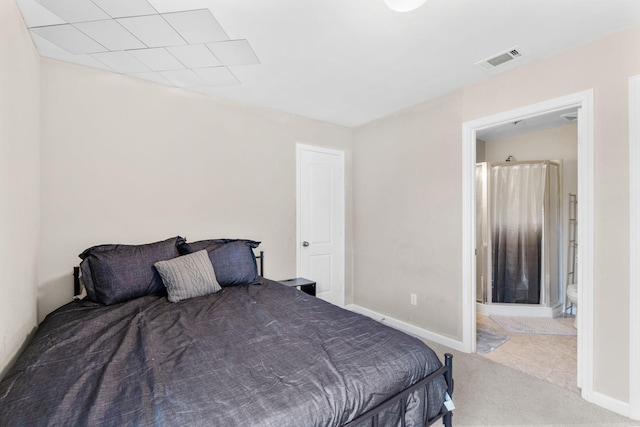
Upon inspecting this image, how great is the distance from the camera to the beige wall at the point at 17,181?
4.77ft

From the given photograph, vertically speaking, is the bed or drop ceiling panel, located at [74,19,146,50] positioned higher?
drop ceiling panel, located at [74,19,146,50]

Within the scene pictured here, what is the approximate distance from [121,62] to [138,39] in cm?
42

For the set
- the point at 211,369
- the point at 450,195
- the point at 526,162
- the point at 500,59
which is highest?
the point at 500,59

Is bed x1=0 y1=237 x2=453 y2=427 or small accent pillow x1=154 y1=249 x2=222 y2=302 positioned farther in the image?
small accent pillow x1=154 y1=249 x2=222 y2=302

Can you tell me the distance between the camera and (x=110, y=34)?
198cm

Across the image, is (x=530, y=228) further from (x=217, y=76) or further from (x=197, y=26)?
(x=197, y=26)

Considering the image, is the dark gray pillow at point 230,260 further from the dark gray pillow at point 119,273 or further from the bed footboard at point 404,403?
the bed footboard at point 404,403

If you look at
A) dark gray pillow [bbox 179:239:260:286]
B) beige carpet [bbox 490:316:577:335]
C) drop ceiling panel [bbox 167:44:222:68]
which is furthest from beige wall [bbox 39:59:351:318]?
beige carpet [bbox 490:316:577:335]

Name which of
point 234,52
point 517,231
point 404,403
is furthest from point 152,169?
point 517,231

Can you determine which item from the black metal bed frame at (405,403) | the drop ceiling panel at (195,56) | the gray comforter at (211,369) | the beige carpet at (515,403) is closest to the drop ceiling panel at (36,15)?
the drop ceiling panel at (195,56)

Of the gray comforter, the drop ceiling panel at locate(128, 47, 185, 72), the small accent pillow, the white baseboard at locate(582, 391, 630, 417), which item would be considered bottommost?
the white baseboard at locate(582, 391, 630, 417)

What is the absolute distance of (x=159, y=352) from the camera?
132cm

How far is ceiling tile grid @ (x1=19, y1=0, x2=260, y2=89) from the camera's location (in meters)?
1.76

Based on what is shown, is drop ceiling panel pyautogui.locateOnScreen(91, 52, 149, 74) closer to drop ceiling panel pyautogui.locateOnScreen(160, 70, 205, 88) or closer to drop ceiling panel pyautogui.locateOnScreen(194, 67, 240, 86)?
drop ceiling panel pyautogui.locateOnScreen(160, 70, 205, 88)
